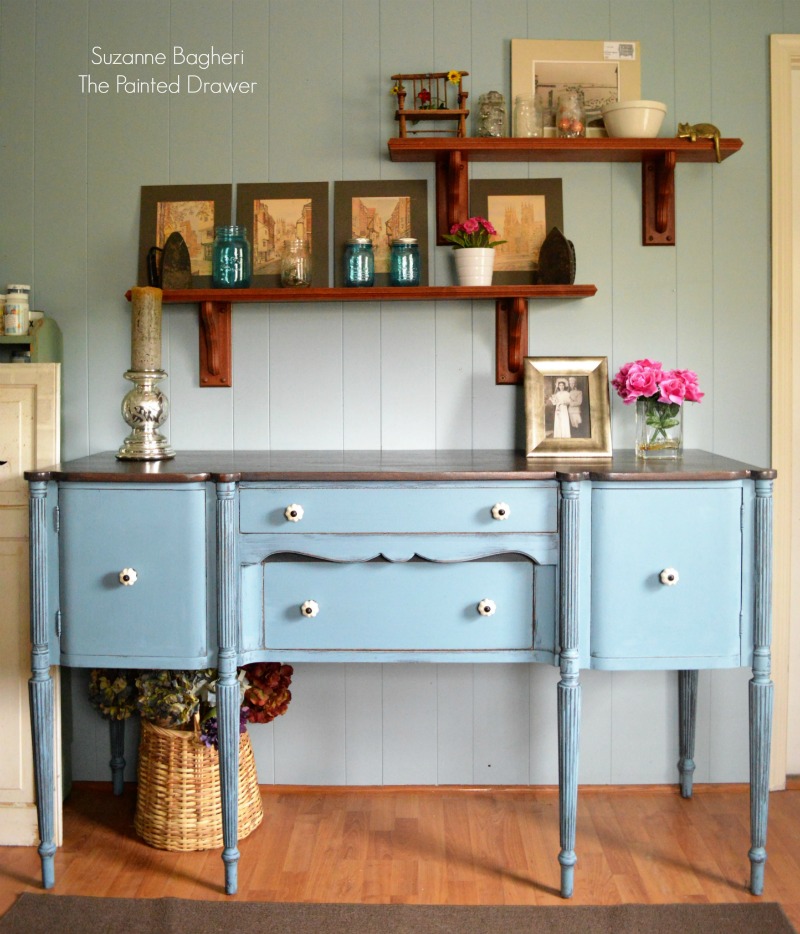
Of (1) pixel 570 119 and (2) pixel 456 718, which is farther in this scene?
(2) pixel 456 718

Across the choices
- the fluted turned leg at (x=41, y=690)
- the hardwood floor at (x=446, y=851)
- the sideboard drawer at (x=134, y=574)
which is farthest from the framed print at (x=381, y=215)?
the hardwood floor at (x=446, y=851)

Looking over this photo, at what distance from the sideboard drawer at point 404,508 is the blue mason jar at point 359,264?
2.30 feet

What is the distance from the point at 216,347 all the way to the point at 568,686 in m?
1.34

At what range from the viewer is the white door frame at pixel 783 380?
9.05 ft

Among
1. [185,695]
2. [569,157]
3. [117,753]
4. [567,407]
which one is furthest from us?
[117,753]

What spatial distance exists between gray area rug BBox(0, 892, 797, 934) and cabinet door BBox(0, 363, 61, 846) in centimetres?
34

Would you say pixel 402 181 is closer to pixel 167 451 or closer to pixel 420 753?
pixel 167 451

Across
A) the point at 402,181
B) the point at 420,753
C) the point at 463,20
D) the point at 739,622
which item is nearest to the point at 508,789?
the point at 420,753

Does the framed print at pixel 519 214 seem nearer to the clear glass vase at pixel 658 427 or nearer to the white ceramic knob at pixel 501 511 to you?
the clear glass vase at pixel 658 427

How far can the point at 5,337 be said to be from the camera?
2.68 metres

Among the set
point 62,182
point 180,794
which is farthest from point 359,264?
point 180,794

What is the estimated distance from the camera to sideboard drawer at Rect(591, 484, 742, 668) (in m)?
2.25

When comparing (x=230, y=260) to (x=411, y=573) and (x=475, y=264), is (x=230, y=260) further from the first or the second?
(x=411, y=573)

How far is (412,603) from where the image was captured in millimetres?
2293
